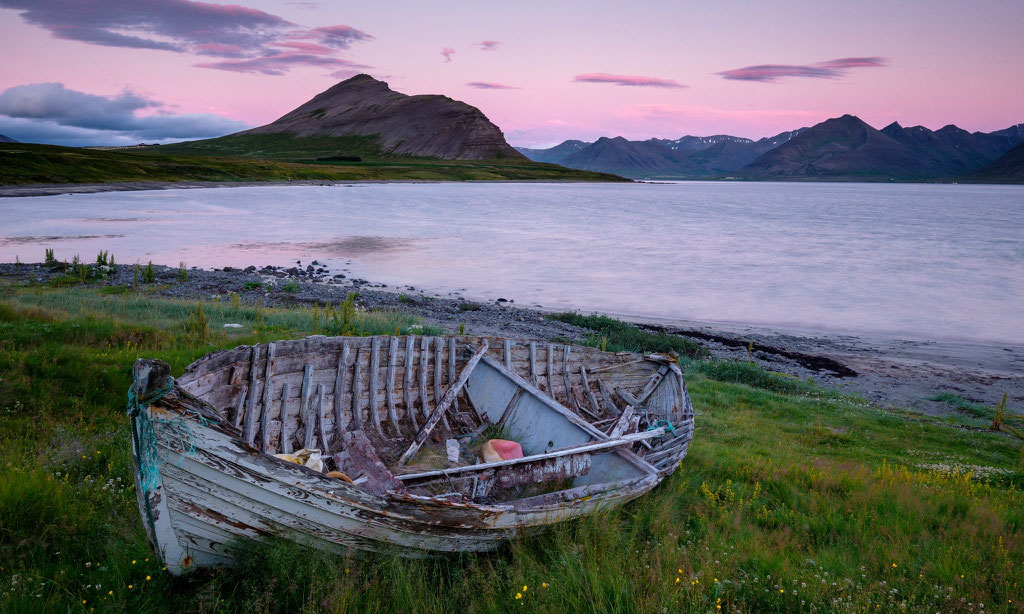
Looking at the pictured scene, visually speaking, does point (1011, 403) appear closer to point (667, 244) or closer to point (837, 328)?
point (837, 328)

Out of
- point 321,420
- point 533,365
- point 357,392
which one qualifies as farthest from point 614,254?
point 321,420

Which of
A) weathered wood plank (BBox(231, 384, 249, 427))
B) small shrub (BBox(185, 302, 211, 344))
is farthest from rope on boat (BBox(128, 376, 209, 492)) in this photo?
small shrub (BBox(185, 302, 211, 344))

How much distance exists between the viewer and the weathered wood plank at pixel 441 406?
6.96m

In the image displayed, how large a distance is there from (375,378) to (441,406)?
0.88 m

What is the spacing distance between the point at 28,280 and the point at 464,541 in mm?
20555

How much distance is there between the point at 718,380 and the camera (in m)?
14.6

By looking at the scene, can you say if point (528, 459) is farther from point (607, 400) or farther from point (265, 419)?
point (607, 400)

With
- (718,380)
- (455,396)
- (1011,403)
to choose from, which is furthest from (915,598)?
(1011,403)

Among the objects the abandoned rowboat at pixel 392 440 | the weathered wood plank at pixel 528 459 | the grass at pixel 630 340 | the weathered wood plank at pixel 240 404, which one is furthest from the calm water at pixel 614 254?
the weathered wood plank at pixel 240 404

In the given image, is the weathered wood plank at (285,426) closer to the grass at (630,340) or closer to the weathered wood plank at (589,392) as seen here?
the weathered wood plank at (589,392)

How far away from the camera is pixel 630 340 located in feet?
55.9

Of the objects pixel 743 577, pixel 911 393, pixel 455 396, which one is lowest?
pixel 911 393

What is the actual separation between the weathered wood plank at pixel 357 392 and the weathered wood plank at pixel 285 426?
0.75 metres

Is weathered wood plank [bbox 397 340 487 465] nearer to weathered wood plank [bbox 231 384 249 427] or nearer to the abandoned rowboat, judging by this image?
the abandoned rowboat
